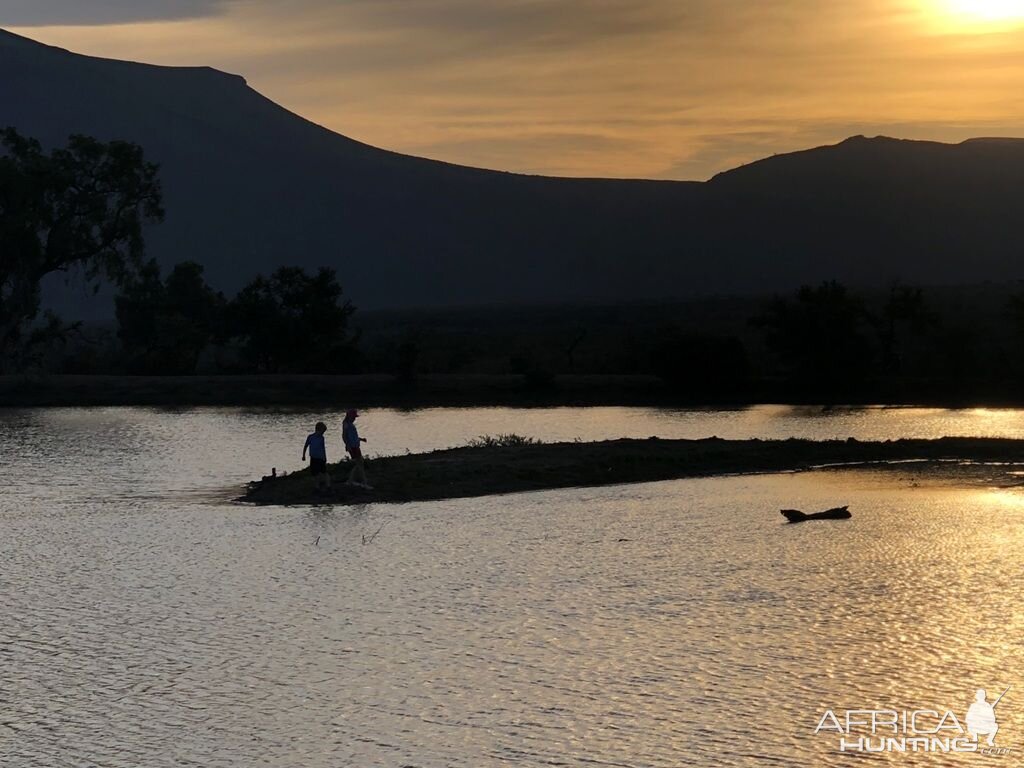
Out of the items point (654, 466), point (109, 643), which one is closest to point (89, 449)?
point (654, 466)

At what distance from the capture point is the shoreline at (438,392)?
6334 cm

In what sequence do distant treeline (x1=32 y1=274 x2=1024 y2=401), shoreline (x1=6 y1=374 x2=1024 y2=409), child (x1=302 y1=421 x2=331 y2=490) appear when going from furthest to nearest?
distant treeline (x1=32 y1=274 x2=1024 y2=401) < shoreline (x1=6 y1=374 x2=1024 y2=409) < child (x1=302 y1=421 x2=331 y2=490)

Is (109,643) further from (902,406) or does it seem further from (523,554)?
(902,406)

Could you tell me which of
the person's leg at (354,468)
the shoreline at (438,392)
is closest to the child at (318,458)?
the person's leg at (354,468)

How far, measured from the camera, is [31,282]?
7381 cm

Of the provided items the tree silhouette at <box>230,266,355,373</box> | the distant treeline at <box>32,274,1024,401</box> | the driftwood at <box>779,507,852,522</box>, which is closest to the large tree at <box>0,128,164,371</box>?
the distant treeline at <box>32,274,1024,401</box>

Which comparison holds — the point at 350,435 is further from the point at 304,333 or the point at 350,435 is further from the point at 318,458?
the point at 304,333

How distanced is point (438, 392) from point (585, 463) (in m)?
32.8

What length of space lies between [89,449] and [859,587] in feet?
95.6

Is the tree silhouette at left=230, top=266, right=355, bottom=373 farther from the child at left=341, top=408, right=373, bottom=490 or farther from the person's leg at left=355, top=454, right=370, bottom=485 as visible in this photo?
the person's leg at left=355, top=454, right=370, bottom=485

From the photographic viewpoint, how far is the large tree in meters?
72.6

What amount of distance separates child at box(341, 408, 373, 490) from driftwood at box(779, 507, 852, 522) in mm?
8362

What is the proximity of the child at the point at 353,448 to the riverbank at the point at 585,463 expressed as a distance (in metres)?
0.28

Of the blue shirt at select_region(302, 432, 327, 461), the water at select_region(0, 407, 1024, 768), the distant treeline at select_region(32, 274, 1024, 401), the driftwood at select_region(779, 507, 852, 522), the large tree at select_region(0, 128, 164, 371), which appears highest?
the large tree at select_region(0, 128, 164, 371)
